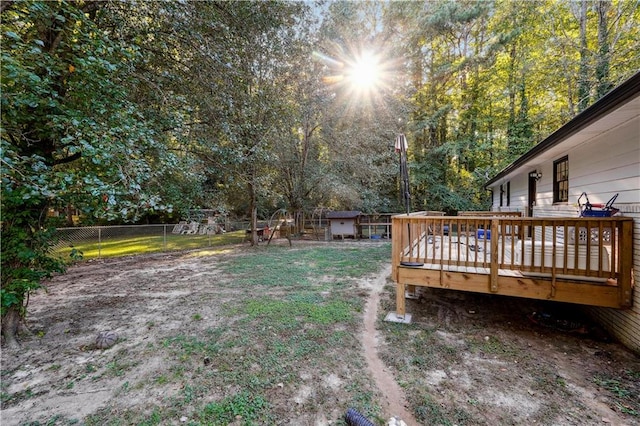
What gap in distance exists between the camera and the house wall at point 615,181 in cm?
309

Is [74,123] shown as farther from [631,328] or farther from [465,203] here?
[465,203]

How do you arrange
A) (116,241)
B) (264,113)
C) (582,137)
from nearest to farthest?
(582,137)
(264,113)
(116,241)

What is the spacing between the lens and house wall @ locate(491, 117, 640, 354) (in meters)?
3.09

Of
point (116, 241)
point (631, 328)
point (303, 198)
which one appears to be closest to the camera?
point (631, 328)

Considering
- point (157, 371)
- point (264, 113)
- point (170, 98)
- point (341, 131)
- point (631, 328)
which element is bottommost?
point (157, 371)

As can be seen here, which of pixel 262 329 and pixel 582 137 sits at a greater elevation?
pixel 582 137

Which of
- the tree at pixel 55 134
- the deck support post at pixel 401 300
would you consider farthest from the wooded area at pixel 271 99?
the deck support post at pixel 401 300

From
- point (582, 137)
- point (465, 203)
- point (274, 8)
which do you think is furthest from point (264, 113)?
point (465, 203)

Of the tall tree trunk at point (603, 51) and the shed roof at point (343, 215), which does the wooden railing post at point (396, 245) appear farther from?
the tall tree trunk at point (603, 51)

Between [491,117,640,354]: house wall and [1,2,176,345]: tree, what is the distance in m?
5.87

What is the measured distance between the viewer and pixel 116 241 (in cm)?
1334

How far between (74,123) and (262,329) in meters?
3.43

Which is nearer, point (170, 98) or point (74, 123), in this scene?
point (74, 123)

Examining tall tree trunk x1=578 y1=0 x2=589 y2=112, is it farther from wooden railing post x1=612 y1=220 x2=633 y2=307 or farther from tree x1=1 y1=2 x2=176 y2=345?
tree x1=1 y1=2 x2=176 y2=345
